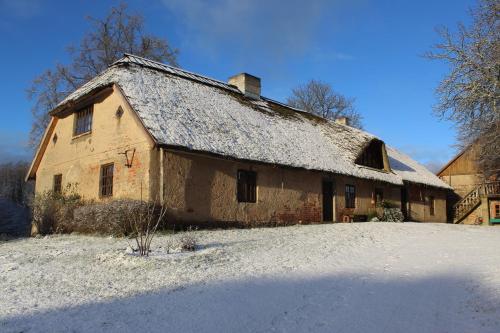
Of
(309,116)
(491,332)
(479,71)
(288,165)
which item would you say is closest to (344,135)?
(309,116)

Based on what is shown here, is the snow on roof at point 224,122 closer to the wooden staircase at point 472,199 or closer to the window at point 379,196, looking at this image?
the window at point 379,196

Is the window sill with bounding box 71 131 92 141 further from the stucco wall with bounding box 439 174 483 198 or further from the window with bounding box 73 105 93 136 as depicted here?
the stucco wall with bounding box 439 174 483 198

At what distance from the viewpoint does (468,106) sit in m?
14.6

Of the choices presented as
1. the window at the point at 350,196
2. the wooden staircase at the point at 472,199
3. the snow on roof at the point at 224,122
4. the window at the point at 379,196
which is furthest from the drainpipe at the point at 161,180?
the wooden staircase at the point at 472,199

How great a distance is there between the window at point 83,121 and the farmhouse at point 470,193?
20525mm

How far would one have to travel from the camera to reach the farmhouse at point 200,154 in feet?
44.1

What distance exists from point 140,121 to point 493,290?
409 inches

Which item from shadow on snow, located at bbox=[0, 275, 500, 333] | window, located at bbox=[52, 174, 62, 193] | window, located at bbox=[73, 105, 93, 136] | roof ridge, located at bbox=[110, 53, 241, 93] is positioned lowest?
shadow on snow, located at bbox=[0, 275, 500, 333]

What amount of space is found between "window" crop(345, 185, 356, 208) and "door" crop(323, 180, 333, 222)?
3.81ft

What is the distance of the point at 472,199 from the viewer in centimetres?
2992

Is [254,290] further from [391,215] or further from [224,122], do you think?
[391,215]

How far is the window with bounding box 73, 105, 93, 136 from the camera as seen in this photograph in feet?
54.7

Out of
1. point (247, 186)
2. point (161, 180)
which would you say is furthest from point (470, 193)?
point (161, 180)

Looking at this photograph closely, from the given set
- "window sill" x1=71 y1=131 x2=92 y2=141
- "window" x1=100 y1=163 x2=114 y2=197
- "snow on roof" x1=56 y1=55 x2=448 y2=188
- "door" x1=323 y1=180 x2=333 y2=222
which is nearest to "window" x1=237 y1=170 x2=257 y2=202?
"snow on roof" x1=56 y1=55 x2=448 y2=188
